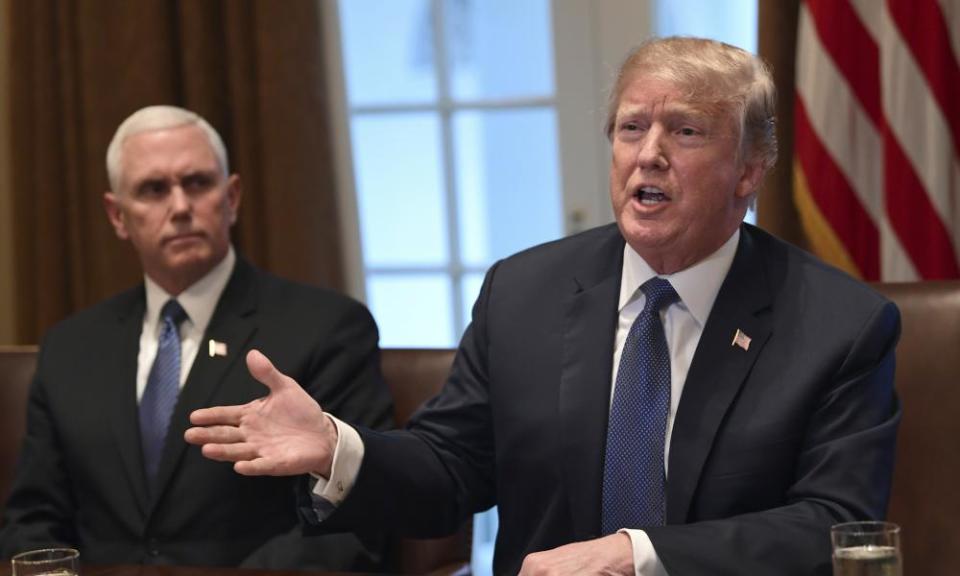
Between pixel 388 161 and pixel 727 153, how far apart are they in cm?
241

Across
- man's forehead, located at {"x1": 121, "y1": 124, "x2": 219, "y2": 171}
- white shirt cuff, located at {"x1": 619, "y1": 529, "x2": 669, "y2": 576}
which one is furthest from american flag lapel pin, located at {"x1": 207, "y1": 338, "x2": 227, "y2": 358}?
white shirt cuff, located at {"x1": 619, "y1": 529, "x2": 669, "y2": 576}

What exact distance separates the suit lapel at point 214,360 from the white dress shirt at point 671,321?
2.88ft

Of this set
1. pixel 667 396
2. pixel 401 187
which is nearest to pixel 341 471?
pixel 667 396

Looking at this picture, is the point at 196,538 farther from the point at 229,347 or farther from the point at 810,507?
the point at 810,507

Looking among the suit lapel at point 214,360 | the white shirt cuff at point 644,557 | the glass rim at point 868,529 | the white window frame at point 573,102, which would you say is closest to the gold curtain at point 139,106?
the white window frame at point 573,102

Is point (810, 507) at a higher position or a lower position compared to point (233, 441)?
lower

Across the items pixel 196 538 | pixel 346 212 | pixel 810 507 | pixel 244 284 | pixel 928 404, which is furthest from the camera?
pixel 346 212

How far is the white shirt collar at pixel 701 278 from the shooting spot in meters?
2.57

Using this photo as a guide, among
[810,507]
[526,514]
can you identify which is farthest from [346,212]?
[810,507]

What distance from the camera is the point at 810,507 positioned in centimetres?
231

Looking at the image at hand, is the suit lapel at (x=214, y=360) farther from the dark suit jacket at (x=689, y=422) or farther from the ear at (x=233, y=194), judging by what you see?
the dark suit jacket at (x=689, y=422)

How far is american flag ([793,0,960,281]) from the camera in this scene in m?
3.67

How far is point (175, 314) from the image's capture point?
3.45 meters

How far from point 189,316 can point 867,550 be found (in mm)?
2005
